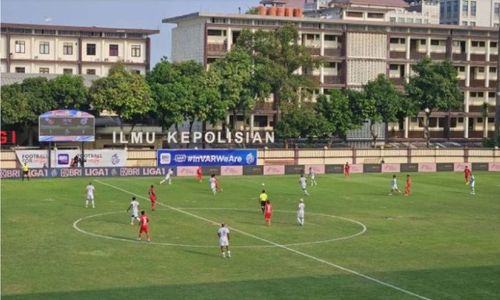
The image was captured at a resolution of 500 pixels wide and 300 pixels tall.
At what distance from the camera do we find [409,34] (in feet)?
435

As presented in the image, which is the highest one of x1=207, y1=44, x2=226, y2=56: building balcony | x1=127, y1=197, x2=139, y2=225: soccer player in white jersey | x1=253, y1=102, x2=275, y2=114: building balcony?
x1=207, y1=44, x2=226, y2=56: building balcony

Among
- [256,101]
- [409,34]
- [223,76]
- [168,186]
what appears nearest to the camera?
[168,186]

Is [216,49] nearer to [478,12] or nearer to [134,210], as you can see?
[134,210]

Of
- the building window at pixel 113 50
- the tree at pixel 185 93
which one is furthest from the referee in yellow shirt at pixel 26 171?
the building window at pixel 113 50

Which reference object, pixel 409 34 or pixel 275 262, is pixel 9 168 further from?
pixel 409 34

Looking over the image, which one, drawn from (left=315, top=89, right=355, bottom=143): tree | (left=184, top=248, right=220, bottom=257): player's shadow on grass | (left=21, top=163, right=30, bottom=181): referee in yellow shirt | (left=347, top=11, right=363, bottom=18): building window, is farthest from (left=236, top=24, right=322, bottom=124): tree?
(left=184, top=248, right=220, bottom=257): player's shadow on grass

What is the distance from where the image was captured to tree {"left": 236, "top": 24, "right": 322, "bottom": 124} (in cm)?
11131

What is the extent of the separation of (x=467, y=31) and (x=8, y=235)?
4167 inches

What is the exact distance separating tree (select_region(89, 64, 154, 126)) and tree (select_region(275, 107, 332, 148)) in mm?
18582

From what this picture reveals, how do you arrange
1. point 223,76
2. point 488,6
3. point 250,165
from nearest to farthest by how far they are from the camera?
1. point 250,165
2. point 223,76
3. point 488,6

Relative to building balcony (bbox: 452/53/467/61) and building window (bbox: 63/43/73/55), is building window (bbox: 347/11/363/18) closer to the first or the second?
building balcony (bbox: 452/53/467/61)

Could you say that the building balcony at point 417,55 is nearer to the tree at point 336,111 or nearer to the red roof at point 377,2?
the red roof at point 377,2

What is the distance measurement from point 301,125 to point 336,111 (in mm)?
5613

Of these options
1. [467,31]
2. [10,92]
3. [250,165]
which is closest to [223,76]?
[250,165]
